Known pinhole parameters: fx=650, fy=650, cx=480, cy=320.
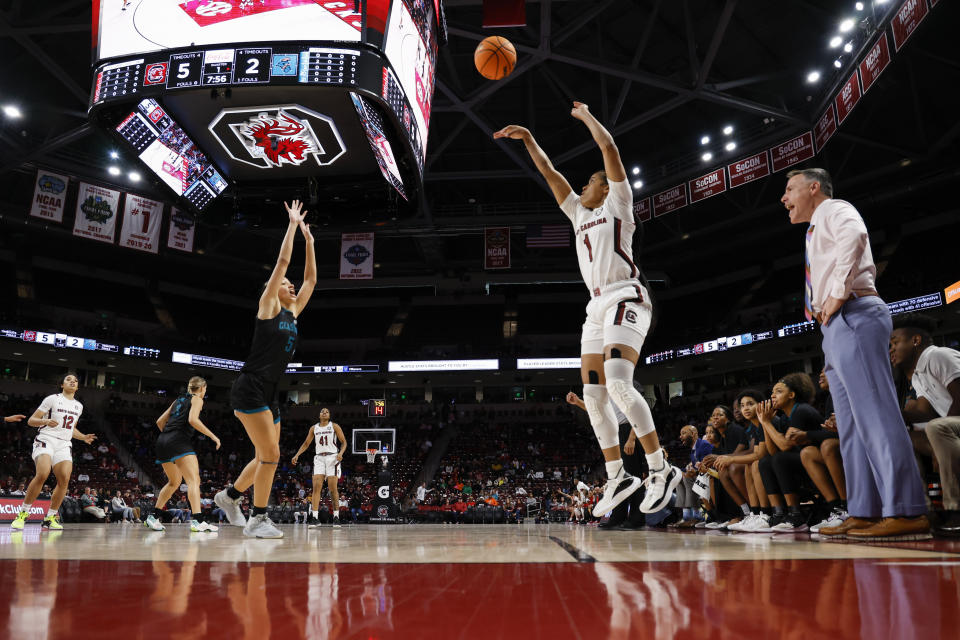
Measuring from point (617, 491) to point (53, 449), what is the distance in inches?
275

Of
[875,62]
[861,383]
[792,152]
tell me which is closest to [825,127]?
[792,152]

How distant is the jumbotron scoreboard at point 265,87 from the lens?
7.16 m

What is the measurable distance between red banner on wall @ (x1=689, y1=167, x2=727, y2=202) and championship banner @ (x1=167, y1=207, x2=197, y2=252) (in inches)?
572

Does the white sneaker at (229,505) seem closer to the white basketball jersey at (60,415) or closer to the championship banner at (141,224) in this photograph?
the white basketball jersey at (60,415)

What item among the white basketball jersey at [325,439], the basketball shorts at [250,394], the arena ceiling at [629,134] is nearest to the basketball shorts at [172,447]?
the basketball shorts at [250,394]

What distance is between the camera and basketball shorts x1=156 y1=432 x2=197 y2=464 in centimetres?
701

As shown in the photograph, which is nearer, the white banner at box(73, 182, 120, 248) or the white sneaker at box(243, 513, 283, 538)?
the white sneaker at box(243, 513, 283, 538)

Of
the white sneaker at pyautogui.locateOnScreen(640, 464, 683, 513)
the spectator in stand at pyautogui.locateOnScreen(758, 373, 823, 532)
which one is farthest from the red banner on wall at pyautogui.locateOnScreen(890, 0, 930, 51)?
the white sneaker at pyautogui.locateOnScreen(640, 464, 683, 513)

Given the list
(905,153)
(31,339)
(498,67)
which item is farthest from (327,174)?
(31,339)

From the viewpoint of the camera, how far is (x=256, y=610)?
1046mm

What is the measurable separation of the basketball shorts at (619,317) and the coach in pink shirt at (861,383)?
1004 millimetres

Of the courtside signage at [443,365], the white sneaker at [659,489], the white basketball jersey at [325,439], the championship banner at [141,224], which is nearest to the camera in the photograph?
the white sneaker at [659,489]

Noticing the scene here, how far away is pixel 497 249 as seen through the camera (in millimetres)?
A: 20859

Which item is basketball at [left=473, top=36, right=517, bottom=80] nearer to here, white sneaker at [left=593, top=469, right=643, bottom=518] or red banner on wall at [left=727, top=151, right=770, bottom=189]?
white sneaker at [left=593, top=469, right=643, bottom=518]
